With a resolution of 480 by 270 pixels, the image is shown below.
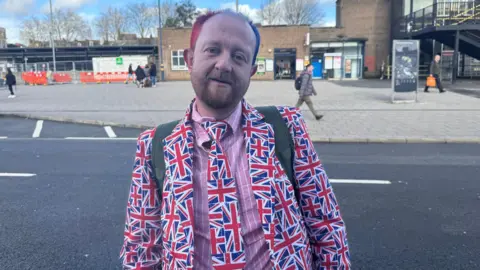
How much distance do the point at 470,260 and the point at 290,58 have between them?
36.5 metres

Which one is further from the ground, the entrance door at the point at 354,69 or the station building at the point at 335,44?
the station building at the point at 335,44

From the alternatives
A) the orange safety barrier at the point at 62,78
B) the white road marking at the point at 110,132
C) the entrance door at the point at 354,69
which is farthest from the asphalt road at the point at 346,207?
the orange safety barrier at the point at 62,78

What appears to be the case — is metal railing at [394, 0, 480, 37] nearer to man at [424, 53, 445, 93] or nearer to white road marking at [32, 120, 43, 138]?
man at [424, 53, 445, 93]

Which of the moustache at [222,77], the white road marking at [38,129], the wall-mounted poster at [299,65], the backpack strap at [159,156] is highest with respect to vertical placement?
the wall-mounted poster at [299,65]

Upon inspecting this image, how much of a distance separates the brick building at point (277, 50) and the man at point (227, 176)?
36.4m

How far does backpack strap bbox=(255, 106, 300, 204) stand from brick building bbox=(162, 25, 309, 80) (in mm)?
36388

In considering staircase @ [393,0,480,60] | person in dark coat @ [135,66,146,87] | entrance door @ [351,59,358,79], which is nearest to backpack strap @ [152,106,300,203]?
staircase @ [393,0,480,60]

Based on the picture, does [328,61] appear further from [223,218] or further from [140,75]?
[223,218]

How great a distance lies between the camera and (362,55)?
3853cm

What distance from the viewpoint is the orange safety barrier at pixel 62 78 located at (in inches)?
1542

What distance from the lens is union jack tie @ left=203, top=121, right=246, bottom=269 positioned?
139cm

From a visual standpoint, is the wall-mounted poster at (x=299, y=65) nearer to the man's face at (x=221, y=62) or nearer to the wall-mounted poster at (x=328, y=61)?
the wall-mounted poster at (x=328, y=61)

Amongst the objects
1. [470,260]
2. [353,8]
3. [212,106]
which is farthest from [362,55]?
[212,106]

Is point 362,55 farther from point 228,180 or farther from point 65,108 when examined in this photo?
point 228,180
